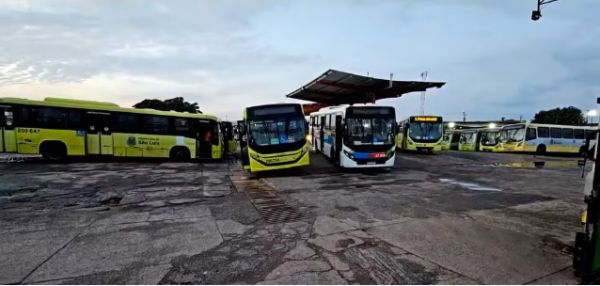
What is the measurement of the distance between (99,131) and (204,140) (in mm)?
4949

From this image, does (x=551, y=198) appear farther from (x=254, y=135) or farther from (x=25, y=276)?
(x=25, y=276)

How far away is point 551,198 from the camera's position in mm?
8125

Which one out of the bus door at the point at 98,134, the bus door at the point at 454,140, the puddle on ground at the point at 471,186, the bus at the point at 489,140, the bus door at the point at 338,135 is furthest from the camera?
the bus door at the point at 454,140

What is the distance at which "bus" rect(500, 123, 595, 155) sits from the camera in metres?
24.8

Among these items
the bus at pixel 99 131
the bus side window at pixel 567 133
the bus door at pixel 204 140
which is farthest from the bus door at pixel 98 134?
the bus side window at pixel 567 133

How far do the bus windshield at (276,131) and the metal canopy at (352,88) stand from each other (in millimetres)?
6863

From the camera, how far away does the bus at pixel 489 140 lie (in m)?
28.2

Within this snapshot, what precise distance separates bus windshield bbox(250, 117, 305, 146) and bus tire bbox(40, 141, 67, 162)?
32.8 ft

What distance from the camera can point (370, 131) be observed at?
12914mm

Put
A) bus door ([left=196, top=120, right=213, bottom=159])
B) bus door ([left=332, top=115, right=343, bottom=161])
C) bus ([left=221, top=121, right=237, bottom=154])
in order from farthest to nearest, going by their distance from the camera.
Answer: bus ([left=221, top=121, right=237, bottom=154]) < bus door ([left=196, top=120, right=213, bottom=159]) < bus door ([left=332, top=115, right=343, bottom=161])

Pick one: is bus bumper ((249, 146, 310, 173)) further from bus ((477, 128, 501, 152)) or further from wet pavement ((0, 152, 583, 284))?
bus ((477, 128, 501, 152))

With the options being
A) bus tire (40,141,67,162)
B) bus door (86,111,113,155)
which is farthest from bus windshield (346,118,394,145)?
bus tire (40,141,67,162)

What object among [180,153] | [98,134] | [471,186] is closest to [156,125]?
[180,153]

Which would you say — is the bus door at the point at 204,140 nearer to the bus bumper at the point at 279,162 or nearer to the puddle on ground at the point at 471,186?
the bus bumper at the point at 279,162
